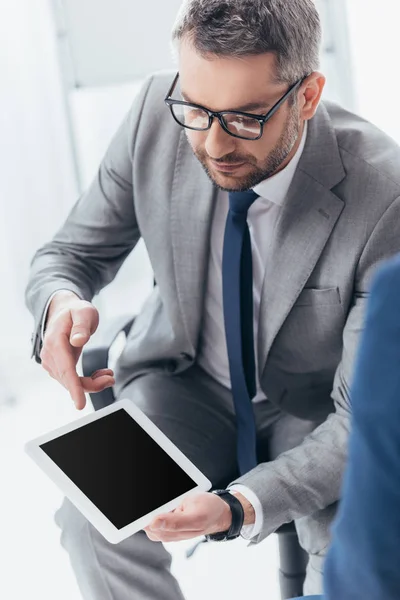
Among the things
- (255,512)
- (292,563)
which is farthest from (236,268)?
(292,563)

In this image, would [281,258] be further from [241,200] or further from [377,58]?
[377,58]

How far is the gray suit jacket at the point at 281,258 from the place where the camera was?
1.46m

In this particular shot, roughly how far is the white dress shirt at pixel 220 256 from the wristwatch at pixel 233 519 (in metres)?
0.36

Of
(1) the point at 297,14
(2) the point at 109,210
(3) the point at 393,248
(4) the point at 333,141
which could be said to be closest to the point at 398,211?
(3) the point at 393,248

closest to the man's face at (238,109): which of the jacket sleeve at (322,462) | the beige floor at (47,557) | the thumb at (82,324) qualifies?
the jacket sleeve at (322,462)

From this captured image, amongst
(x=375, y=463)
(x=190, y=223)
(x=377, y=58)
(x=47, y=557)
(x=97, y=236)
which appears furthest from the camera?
(x=377, y=58)

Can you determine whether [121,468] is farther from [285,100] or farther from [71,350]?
[285,100]

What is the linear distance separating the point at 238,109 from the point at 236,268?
13.4 inches

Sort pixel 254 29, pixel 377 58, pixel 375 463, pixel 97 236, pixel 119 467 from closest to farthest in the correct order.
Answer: pixel 375 463 < pixel 254 29 < pixel 119 467 < pixel 97 236 < pixel 377 58

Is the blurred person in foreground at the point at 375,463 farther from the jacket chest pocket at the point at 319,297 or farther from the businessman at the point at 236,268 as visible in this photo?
the jacket chest pocket at the point at 319,297

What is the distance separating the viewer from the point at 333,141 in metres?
1.54

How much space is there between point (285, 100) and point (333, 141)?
0.60 ft

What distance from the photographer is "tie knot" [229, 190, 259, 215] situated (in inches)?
61.4

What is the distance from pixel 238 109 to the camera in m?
1.36
